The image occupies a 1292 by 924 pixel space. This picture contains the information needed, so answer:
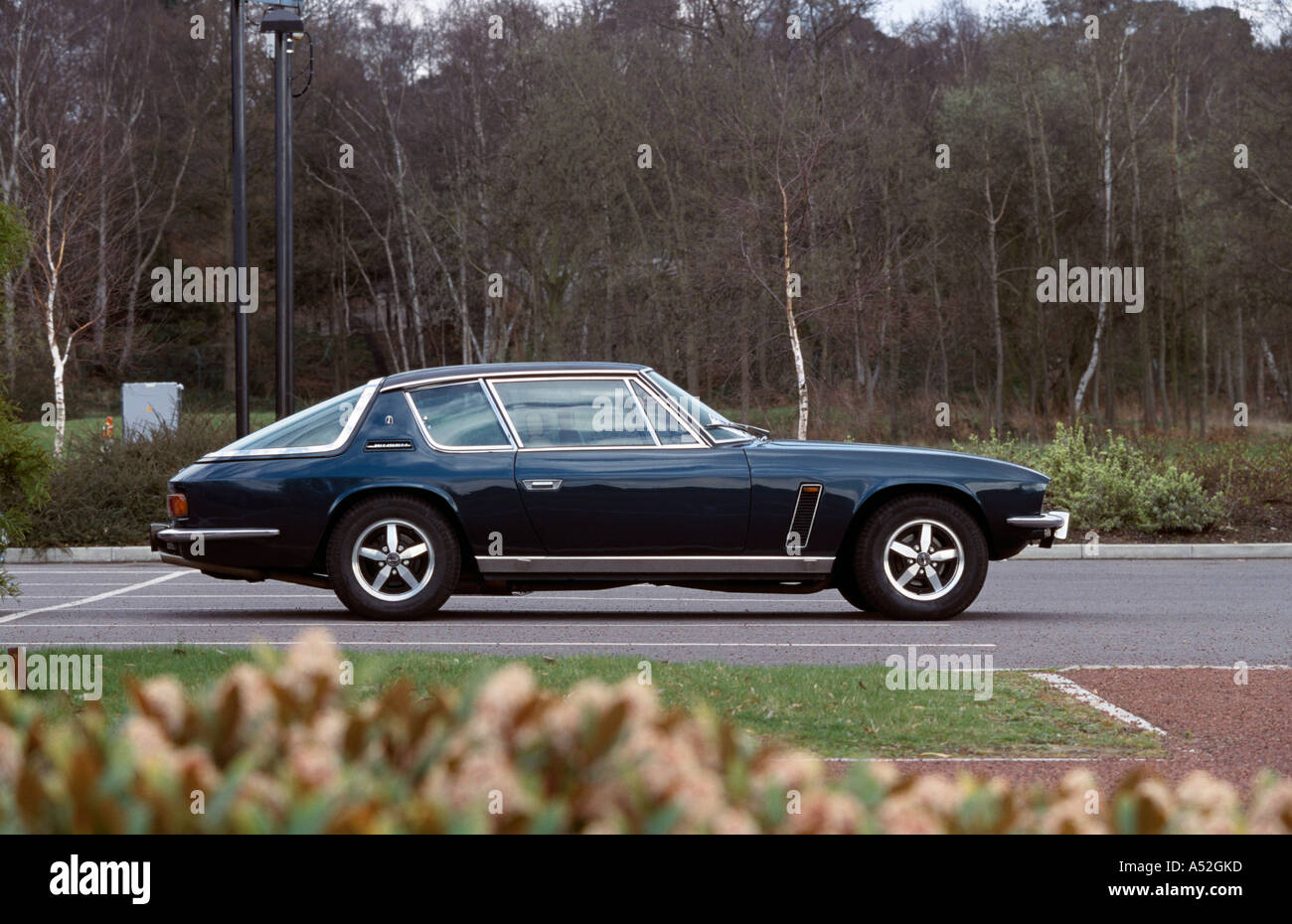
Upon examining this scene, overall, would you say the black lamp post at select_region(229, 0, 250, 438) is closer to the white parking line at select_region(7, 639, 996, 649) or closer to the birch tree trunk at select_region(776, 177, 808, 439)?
the white parking line at select_region(7, 639, 996, 649)

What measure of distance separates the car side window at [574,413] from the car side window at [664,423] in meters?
0.06

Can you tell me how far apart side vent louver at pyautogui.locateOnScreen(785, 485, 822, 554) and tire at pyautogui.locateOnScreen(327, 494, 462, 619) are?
2.10m

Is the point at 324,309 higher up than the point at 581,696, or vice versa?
the point at 324,309

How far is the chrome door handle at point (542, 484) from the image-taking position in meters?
9.83

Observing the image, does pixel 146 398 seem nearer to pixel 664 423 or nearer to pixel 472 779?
pixel 664 423

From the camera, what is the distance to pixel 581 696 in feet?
8.36

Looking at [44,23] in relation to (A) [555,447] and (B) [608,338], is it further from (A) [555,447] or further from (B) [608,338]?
(A) [555,447]

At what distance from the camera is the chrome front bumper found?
10.0 metres

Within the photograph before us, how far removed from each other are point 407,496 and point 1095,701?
482 centimetres

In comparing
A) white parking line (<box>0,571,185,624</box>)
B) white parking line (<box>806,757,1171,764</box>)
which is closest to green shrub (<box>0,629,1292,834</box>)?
white parking line (<box>806,757,1171,764</box>)

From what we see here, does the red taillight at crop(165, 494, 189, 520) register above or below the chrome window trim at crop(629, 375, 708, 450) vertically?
below

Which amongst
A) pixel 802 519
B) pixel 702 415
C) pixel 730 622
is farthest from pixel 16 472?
pixel 730 622
